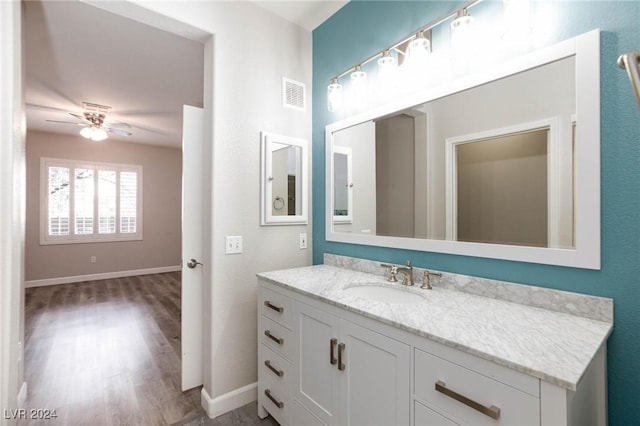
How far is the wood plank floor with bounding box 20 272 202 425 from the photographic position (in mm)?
1925

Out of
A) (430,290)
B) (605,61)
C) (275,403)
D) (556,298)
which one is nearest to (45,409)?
(275,403)

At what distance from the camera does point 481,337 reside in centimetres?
94

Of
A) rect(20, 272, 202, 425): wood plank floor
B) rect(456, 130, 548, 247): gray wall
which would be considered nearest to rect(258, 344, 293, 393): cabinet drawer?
rect(20, 272, 202, 425): wood plank floor

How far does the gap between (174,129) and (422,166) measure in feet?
14.9

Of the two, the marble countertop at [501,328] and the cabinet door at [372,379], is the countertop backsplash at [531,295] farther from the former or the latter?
the cabinet door at [372,379]

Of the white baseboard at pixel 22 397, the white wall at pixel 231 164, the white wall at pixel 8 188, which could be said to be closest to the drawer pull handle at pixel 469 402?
the white wall at pixel 231 164

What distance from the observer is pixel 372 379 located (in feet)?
3.85

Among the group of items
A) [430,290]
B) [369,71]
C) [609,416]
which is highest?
[369,71]

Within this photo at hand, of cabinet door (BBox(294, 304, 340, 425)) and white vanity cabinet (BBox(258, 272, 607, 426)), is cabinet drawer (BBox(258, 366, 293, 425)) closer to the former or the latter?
white vanity cabinet (BBox(258, 272, 607, 426))

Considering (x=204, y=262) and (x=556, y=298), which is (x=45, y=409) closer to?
(x=204, y=262)

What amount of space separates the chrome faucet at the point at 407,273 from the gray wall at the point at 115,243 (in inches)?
234

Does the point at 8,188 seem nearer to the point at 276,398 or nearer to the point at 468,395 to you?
the point at 276,398

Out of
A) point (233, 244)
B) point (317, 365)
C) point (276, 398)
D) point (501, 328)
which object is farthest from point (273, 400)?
point (501, 328)

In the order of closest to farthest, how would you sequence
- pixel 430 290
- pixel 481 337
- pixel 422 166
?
pixel 481 337 < pixel 430 290 < pixel 422 166
